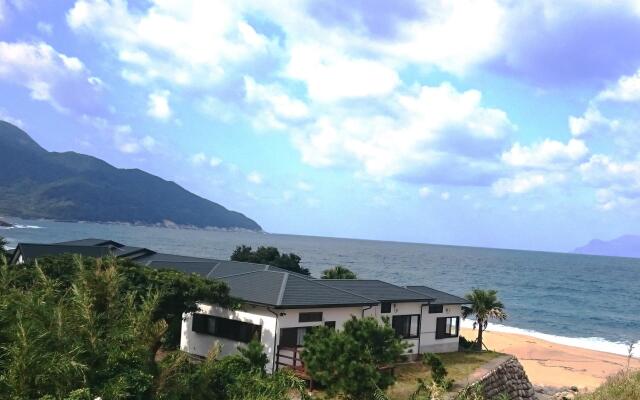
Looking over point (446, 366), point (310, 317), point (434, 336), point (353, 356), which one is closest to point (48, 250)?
point (310, 317)

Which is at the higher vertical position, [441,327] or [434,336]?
[441,327]

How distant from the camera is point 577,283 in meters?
119

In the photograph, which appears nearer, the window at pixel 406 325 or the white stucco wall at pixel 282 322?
the white stucco wall at pixel 282 322

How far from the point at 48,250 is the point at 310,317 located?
64.7ft

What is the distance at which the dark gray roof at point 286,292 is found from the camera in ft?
74.3

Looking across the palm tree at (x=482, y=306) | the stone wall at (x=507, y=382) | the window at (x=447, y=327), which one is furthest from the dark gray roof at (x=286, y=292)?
the palm tree at (x=482, y=306)

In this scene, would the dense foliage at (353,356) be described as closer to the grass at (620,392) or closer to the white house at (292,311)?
the white house at (292,311)

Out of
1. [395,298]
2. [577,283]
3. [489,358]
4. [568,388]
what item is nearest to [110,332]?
[395,298]

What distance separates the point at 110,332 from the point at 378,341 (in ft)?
23.7

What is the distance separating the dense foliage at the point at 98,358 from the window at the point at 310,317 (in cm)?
599

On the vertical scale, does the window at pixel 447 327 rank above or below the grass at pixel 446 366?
above

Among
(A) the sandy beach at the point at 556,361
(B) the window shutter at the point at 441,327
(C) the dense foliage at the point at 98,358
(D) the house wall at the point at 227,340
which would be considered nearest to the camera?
(C) the dense foliage at the point at 98,358

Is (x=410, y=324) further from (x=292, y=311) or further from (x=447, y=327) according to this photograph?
(x=292, y=311)

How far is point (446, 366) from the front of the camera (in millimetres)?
26906
